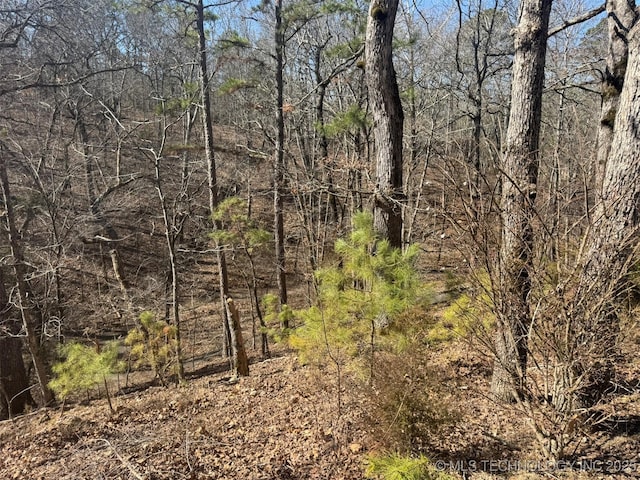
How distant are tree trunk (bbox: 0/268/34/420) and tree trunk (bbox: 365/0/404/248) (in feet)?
24.8

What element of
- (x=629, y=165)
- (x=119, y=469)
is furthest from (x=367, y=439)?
(x=629, y=165)

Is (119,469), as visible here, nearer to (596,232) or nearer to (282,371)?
(282,371)

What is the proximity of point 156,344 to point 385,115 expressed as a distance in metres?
7.73

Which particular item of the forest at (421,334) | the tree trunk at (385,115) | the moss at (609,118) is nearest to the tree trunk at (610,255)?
the forest at (421,334)

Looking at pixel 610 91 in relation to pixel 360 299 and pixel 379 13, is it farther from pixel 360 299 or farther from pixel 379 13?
pixel 360 299

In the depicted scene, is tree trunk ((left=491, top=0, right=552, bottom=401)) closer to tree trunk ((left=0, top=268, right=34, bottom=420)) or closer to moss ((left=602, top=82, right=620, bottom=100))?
moss ((left=602, top=82, right=620, bottom=100))

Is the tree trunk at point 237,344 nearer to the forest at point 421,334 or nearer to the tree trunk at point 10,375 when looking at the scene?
the forest at point 421,334

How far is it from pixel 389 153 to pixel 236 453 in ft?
13.4

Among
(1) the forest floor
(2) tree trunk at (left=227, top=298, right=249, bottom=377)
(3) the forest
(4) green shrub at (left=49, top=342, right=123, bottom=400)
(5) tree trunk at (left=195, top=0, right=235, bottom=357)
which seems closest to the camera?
(3) the forest

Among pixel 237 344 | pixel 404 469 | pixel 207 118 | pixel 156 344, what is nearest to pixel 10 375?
pixel 156 344

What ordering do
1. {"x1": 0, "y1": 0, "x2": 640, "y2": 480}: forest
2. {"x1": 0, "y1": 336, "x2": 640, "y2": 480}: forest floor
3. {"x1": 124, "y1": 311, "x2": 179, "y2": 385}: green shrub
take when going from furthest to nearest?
{"x1": 124, "y1": 311, "x2": 179, "y2": 385}: green shrub < {"x1": 0, "y1": 336, "x2": 640, "y2": 480}: forest floor < {"x1": 0, "y1": 0, "x2": 640, "y2": 480}: forest

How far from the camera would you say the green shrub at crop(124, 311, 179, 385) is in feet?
31.0

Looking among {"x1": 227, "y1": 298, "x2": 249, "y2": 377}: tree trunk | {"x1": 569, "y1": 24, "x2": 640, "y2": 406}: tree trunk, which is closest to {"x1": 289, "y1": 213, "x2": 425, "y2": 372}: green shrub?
{"x1": 569, "y1": 24, "x2": 640, "y2": 406}: tree trunk

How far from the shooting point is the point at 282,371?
786cm
